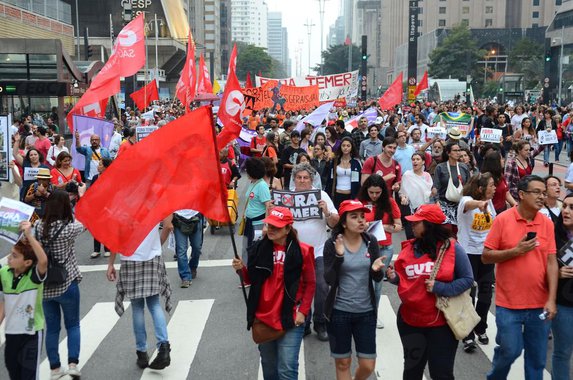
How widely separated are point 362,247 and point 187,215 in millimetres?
4383

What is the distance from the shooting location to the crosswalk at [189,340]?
21.4 feet

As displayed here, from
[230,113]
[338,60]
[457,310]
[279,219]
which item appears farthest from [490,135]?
[338,60]

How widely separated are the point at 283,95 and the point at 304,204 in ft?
70.3

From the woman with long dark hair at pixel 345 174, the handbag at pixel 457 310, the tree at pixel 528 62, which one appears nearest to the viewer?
the handbag at pixel 457 310

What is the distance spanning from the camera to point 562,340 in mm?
5332

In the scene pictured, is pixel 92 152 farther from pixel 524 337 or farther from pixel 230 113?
pixel 524 337

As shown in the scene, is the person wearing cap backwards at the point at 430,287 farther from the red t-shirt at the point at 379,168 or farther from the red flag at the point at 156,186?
the red t-shirt at the point at 379,168

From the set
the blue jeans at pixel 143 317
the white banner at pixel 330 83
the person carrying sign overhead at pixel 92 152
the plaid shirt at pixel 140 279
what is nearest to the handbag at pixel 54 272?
the plaid shirt at pixel 140 279

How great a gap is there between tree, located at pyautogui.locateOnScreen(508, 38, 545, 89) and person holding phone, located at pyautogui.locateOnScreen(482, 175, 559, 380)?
A: 77.4m

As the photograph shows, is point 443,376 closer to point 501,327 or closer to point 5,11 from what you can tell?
point 501,327

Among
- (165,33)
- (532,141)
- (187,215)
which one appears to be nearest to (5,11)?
(532,141)

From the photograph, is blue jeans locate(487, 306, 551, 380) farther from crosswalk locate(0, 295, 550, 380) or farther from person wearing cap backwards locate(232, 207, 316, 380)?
person wearing cap backwards locate(232, 207, 316, 380)

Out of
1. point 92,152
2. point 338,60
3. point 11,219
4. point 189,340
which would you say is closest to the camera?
point 11,219

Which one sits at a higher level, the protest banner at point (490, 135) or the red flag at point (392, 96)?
the red flag at point (392, 96)
